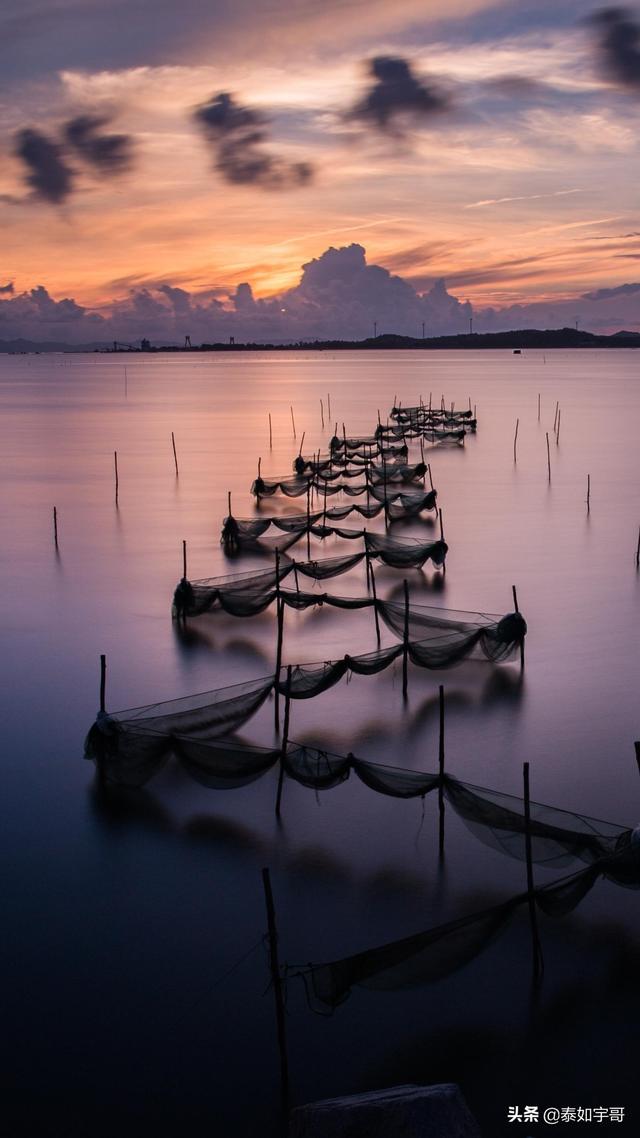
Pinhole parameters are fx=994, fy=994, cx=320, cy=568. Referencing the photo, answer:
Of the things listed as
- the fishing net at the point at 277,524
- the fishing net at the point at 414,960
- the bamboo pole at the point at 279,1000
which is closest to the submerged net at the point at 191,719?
the bamboo pole at the point at 279,1000

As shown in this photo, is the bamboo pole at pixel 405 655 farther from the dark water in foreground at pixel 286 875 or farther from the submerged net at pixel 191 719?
the submerged net at pixel 191 719

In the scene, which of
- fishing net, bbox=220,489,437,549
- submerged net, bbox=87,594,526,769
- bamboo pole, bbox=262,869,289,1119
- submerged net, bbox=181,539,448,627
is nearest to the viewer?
bamboo pole, bbox=262,869,289,1119

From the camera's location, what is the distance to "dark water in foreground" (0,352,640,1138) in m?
6.77

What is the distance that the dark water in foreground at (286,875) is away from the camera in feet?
22.2

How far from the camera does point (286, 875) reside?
906 cm

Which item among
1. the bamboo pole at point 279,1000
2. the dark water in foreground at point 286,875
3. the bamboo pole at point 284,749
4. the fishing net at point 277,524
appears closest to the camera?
the bamboo pole at point 279,1000

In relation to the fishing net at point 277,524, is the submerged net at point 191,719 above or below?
below

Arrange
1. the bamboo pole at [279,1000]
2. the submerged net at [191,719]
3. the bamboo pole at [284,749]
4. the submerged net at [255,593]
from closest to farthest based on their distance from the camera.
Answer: the bamboo pole at [279,1000], the bamboo pole at [284,749], the submerged net at [191,719], the submerged net at [255,593]

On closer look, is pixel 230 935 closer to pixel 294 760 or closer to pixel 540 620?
pixel 294 760

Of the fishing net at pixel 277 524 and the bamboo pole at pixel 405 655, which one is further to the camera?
the fishing net at pixel 277 524

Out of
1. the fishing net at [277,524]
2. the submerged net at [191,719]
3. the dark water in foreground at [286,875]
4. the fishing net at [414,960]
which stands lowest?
the dark water in foreground at [286,875]

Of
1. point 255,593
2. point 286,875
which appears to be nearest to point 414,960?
point 286,875

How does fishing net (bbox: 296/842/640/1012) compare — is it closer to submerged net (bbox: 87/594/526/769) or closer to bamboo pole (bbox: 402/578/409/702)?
submerged net (bbox: 87/594/526/769)

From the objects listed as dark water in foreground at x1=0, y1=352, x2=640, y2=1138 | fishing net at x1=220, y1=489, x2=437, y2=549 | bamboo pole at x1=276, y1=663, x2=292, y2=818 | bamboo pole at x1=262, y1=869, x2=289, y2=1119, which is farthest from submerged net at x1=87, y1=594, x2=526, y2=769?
fishing net at x1=220, y1=489, x2=437, y2=549
